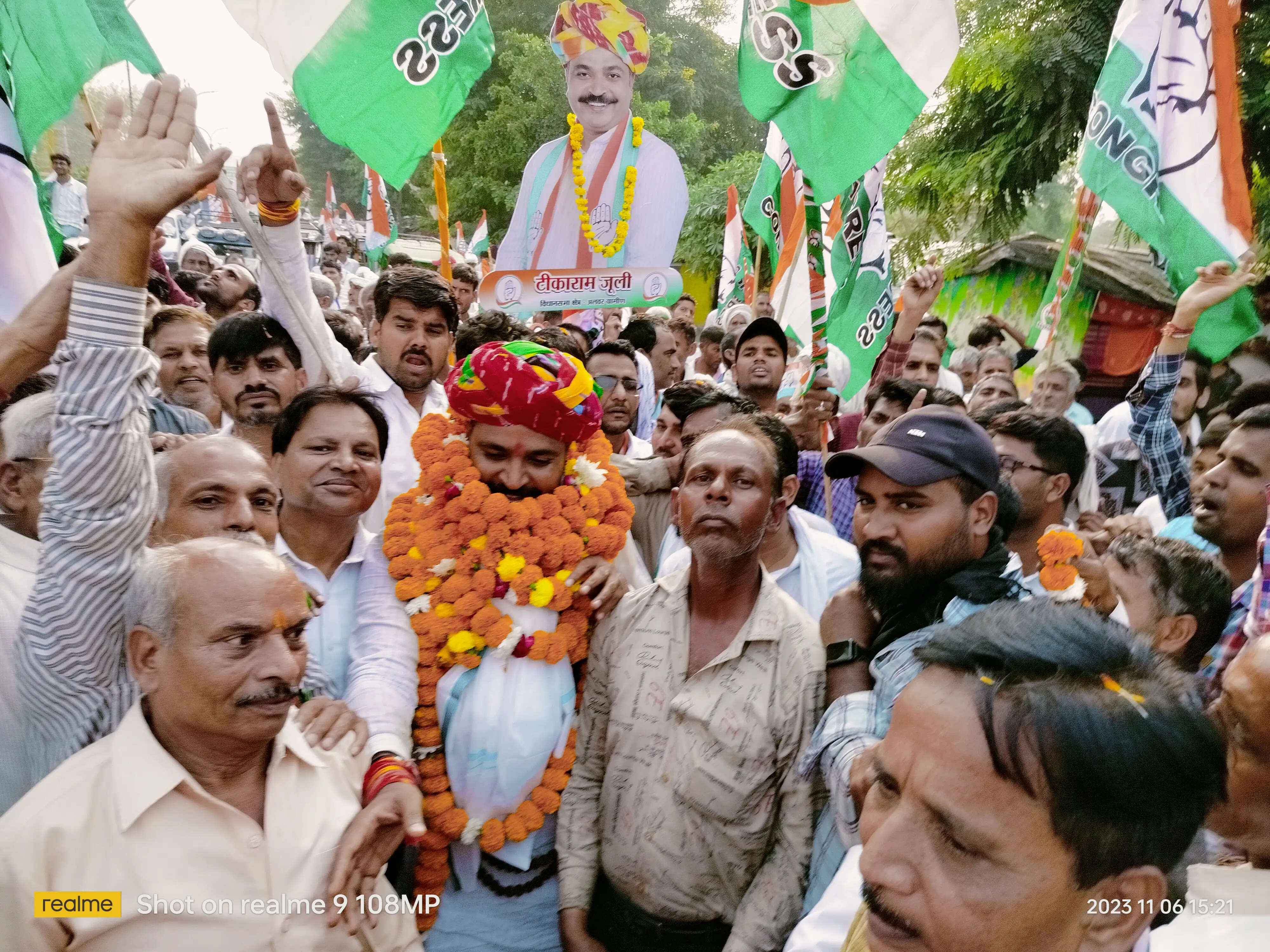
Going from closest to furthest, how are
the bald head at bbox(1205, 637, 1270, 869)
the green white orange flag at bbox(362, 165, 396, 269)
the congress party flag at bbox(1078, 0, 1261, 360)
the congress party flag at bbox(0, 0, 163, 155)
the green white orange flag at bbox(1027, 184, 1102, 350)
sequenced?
the bald head at bbox(1205, 637, 1270, 869) → the congress party flag at bbox(0, 0, 163, 155) → the congress party flag at bbox(1078, 0, 1261, 360) → the green white orange flag at bbox(1027, 184, 1102, 350) → the green white orange flag at bbox(362, 165, 396, 269)

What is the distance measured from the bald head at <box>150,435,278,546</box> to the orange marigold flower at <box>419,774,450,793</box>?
29.6 inches

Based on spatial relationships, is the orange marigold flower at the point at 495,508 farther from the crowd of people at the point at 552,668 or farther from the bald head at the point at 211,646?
the bald head at the point at 211,646

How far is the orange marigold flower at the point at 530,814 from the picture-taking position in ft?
7.32

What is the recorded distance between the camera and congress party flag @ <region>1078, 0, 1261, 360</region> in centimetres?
413

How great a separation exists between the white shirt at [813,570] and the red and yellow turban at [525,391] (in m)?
0.78

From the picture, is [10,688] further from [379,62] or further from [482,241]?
[482,241]

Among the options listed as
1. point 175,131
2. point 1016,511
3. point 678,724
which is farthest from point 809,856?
point 175,131

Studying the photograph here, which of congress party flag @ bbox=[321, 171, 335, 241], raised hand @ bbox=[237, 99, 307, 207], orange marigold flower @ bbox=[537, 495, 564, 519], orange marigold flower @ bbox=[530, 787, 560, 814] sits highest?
congress party flag @ bbox=[321, 171, 335, 241]

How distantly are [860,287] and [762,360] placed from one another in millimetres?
786

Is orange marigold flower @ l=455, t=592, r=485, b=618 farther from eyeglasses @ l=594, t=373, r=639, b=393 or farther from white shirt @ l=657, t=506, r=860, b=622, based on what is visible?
eyeglasses @ l=594, t=373, r=639, b=393

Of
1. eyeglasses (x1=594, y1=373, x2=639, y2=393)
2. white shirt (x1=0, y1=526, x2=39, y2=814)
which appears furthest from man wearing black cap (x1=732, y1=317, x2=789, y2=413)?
white shirt (x1=0, y1=526, x2=39, y2=814)

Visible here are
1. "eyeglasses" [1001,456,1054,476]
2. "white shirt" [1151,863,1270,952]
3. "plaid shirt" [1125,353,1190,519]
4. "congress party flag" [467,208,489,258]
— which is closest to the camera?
"white shirt" [1151,863,1270,952]

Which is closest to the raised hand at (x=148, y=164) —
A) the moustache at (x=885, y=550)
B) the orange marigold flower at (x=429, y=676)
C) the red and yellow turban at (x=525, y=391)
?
the red and yellow turban at (x=525, y=391)

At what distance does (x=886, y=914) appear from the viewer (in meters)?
1.11
